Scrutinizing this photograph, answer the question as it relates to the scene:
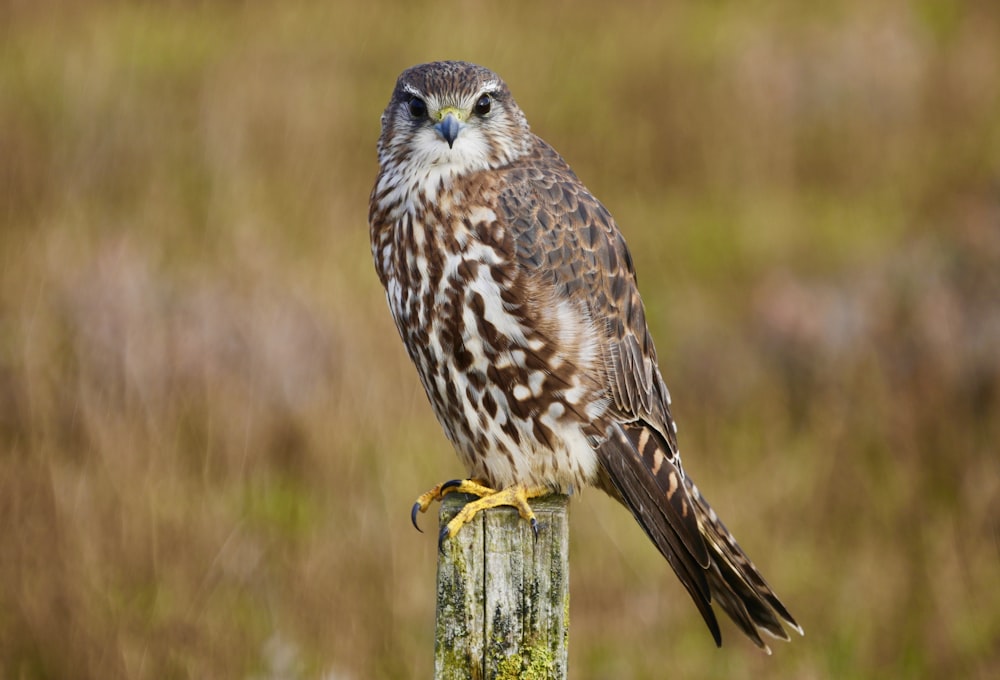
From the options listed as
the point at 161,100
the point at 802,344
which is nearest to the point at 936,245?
the point at 802,344

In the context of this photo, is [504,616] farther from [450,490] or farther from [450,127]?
[450,127]

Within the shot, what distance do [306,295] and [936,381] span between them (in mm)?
2600

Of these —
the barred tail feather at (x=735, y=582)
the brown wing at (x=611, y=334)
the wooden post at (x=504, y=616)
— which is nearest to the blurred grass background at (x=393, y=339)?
the barred tail feather at (x=735, y=582)

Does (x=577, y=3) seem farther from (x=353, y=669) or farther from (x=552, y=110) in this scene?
(x=353, y=669)

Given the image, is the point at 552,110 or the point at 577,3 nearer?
the point at 552,110

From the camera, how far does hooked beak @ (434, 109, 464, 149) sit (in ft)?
9.23

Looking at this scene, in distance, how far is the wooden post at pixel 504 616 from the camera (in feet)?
7.45

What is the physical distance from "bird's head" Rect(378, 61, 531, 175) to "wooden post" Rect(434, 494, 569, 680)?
3.24ft

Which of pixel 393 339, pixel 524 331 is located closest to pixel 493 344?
pixel 524 331

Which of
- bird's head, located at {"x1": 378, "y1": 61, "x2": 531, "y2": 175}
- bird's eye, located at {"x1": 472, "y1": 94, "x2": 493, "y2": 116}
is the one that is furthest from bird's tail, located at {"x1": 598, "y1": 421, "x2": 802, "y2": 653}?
bird's eye, located at {"x1": 472, "y1": 94, "x2": 493, "y2": 116}

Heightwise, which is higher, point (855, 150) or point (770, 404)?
point (855, 150)

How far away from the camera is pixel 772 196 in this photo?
7328 millimetres

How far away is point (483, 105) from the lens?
2957 mm

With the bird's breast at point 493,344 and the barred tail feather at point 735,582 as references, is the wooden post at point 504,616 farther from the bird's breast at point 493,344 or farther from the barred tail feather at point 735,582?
the barred tail feather at point 735,582
